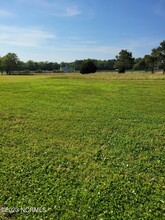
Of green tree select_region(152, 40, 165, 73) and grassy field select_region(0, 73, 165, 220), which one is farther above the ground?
green tree select_region(152, 40, 165, 73)

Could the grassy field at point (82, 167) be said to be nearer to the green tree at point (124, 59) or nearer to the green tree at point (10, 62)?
the green tree at point (124, 59)

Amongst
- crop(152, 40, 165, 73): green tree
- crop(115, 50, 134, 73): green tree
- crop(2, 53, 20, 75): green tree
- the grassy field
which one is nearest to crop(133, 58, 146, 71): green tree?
crop(115, 50, 134, 73): green tree

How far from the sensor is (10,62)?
78250 millimetres

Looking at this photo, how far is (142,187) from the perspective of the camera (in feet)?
12.8

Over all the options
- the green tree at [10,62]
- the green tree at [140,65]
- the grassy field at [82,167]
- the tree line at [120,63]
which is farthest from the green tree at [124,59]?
the grassy field at [82,167]

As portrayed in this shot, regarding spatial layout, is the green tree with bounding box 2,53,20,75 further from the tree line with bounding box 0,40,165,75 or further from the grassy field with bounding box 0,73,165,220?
the grassy field with bounding box 0,73,165,220

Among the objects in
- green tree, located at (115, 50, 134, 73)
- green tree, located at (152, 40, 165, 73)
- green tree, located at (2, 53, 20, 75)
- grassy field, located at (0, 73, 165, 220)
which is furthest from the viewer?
green tree, located at (2, 53, 20, 75)

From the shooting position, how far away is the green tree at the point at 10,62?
77312 millimetres

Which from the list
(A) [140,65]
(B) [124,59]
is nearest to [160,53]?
(B) [124,59]

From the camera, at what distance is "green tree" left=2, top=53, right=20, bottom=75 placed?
3044 inches

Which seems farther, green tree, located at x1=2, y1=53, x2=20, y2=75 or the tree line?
green tree, located at x1=2, y1=53, x2=20, y2=75

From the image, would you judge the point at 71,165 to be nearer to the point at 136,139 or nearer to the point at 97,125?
the point at 136,139

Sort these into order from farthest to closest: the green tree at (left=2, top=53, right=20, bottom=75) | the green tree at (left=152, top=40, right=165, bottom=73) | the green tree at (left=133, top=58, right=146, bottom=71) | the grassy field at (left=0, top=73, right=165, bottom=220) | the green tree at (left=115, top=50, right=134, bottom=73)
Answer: the green tree at (left=2, top=53, right=20, bottom=75)
the green tree at (left=133, top=58, right=146, bottom=71)
the green tree at (left=115, top=50, right=134, bottom=73)
the green tree at (left=152, top=40, right=165, bottom=73)
the grassy field at (left=0, top=73, right=165, bottom=220)

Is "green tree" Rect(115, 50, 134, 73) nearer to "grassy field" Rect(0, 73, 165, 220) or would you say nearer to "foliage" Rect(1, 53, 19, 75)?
"foliage" Rect(1, 53, 19, 75)
